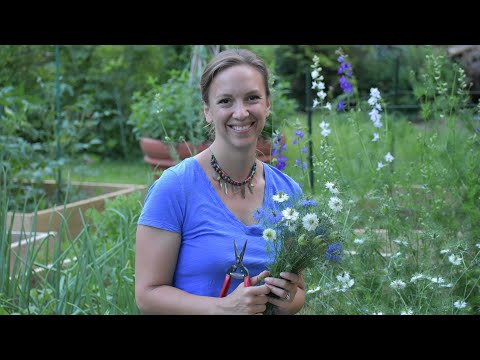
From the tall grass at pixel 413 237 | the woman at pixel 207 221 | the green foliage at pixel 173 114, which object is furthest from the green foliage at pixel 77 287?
the green foliage at pixel 173 114

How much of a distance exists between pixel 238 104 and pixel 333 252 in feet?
1.48

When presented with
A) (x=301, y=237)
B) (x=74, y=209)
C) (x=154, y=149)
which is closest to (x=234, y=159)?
(x=301, y=237)

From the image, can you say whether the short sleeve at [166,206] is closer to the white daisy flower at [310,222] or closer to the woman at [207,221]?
the woman at [207,221]

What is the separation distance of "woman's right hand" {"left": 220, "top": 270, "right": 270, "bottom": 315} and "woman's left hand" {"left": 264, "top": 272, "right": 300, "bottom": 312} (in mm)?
15

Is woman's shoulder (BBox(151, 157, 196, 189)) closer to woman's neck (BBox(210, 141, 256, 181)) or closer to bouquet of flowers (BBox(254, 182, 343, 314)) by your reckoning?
woman's neck (BBox(210, 141, 256, 181))

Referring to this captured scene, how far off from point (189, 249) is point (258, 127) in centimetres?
37

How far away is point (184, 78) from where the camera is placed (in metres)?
6.29

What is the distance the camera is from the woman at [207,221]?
1914mm

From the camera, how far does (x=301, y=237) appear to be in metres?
1.68

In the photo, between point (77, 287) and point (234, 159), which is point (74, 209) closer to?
point (77, 287)

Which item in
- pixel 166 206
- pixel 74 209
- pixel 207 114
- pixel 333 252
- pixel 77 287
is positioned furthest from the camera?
pixel 74 209

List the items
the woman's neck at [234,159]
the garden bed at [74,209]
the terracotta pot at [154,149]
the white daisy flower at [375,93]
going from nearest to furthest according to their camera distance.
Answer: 1. the woman's neck at [234,159]
2. the white daisy flower at [375,93]
3. the garden bed at [74,209]
4. the terracotta pot at [154,149]
